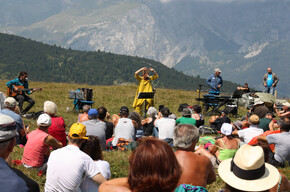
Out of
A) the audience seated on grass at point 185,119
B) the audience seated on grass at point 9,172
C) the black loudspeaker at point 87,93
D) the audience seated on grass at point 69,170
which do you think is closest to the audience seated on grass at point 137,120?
the audience seated on grass at point 185,119

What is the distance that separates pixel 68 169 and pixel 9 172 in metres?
1.84

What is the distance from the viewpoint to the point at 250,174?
3.09 m

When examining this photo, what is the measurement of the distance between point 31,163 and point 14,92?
9.46 metres

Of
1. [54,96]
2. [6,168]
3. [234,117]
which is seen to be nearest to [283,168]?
[6,168]

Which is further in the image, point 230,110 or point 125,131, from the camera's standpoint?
point 230,110

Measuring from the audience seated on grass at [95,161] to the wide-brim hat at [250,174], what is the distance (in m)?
2.50

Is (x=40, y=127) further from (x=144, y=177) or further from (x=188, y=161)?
(x=144, y=177)

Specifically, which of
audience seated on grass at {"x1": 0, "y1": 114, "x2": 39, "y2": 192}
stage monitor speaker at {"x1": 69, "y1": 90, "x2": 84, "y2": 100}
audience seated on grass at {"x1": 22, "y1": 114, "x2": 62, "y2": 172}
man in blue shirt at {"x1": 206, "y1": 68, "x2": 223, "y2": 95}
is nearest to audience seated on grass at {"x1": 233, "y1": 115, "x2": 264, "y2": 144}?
audience seated on grass at {"x1": 22, "y1": 114, "x2": 62, "y2": 172}

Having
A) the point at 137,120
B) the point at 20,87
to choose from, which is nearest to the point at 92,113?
the point at 137,120

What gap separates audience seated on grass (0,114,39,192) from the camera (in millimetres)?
2906

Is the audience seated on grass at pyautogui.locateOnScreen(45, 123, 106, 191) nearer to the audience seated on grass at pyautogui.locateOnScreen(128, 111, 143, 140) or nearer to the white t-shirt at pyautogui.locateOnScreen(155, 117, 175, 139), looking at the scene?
the white t-shirt at pyautogui.locateOnScreen(155, 117, 175, 139)

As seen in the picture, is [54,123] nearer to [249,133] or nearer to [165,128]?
[165,128]

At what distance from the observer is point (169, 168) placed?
3137 mm

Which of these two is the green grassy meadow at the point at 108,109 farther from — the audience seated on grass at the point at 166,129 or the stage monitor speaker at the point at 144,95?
the stage monitor speaker at the point at 144,95
